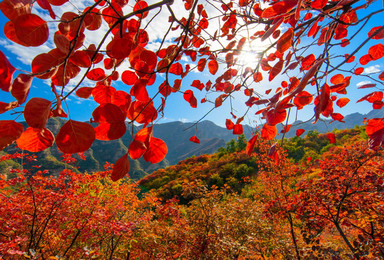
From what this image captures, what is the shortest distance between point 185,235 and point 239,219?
1.02 metres

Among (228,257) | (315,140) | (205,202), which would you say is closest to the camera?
(228,257)

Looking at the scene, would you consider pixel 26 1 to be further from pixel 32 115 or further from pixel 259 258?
pixel 259 258

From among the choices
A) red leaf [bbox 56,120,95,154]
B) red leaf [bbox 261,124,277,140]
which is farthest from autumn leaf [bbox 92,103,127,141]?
red leaf [bbox 261,124,277,140]

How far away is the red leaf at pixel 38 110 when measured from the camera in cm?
30

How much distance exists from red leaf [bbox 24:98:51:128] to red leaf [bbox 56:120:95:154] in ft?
0.20

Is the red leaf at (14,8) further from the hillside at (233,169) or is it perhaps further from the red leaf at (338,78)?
the hillside at (233,169)

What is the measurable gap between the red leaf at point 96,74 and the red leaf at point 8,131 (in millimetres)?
333

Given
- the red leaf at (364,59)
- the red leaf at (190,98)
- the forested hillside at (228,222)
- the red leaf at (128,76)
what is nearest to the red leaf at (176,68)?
the red leaf at (190,98)

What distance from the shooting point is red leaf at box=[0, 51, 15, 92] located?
12.3 inches

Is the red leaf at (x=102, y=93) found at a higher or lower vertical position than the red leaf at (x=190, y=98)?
lower

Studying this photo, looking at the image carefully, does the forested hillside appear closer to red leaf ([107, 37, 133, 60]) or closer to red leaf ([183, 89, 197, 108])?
red leaf ([183, 89, 197, 108])

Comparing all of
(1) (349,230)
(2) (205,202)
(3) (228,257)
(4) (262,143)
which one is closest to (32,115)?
(3) (228,257)

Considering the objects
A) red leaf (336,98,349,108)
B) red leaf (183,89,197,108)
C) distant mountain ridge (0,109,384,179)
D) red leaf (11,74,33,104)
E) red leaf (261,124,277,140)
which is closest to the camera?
red leaf (11,74,33,104)

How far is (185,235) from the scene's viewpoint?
3082 mm
